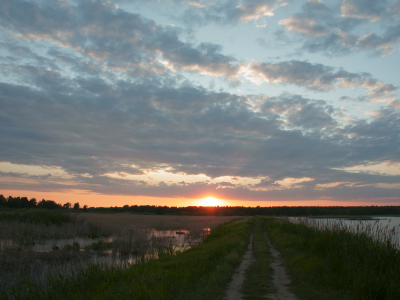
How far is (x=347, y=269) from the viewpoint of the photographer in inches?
364

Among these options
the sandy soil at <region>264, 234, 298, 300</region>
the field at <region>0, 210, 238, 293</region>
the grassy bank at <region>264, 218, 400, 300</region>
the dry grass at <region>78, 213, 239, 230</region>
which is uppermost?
the grassy bank at <region>264, 218, 400, 300</region>

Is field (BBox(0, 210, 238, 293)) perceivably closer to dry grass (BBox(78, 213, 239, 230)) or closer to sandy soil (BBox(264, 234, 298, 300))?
sandy soil (BBox(264, 234, 298, 300))

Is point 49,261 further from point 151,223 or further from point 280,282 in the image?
point 151,223

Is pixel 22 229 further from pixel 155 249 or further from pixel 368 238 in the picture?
pixel 368 238

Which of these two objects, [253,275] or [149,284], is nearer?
[149,284]

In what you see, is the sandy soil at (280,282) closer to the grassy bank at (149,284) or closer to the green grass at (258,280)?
the green grass at (258,280)

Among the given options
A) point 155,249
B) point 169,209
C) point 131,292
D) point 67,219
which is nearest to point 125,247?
point 155,249

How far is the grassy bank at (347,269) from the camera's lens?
7.61 m

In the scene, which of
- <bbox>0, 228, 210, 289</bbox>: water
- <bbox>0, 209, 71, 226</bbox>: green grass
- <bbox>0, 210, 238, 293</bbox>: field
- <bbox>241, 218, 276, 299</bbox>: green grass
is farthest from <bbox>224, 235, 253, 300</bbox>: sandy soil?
<bbox>0, 209, 71, 226</bbox>: green grass

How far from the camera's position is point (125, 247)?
19.2 metres

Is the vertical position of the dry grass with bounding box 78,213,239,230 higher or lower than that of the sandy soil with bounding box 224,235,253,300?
lower

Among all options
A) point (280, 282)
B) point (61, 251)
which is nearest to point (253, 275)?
point (280, 282)

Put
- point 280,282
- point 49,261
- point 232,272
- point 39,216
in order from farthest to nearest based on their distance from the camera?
point 39,216, point 49,261, point 232,272, point 280,282

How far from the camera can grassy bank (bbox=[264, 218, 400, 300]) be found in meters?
7.61
